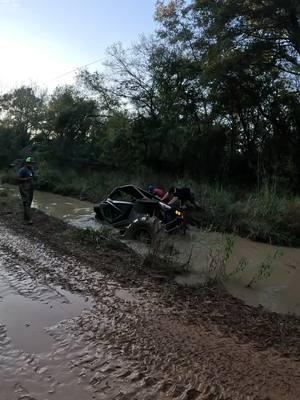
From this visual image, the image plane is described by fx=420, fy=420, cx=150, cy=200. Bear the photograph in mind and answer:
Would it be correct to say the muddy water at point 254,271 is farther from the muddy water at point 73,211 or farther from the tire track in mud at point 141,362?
the muddy water at point 73,211

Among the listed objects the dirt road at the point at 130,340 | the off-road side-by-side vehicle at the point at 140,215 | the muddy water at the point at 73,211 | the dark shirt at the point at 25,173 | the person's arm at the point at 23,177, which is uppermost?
the dark shirt at the point at 25,173

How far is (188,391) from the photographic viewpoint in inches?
150

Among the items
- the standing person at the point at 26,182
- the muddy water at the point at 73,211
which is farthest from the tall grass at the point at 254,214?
the standing person at the point at 26,182

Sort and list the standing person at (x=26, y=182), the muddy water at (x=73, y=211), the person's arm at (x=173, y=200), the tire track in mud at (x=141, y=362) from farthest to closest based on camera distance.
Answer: the muddy water at (x=73, y=211) < the standing person at (x=26, y=182) < the person's arm at (x=173, y=200) < the tire track in mud at (x=141, y=362)

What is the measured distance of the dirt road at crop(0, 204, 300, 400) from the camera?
388 centimetres

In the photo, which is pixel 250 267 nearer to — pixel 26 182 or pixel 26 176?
pixel 26 182

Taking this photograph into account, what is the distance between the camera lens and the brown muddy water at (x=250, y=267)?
286 inches

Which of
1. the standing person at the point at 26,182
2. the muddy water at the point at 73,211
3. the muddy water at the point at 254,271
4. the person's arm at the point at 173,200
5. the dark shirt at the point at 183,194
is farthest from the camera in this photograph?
the muddy water at the point at 73,211

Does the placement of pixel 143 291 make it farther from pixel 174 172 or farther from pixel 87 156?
pixel 87 156

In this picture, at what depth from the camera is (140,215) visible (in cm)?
1183

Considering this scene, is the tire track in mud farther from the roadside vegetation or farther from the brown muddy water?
the roadside vegetation

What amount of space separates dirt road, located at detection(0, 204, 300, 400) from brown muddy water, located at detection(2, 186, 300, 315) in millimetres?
816

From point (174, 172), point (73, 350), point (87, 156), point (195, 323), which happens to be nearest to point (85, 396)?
point (73, 350)

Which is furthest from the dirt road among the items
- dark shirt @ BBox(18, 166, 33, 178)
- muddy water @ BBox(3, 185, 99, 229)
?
muddy water @ BBox(3, 185, 99, 229)
